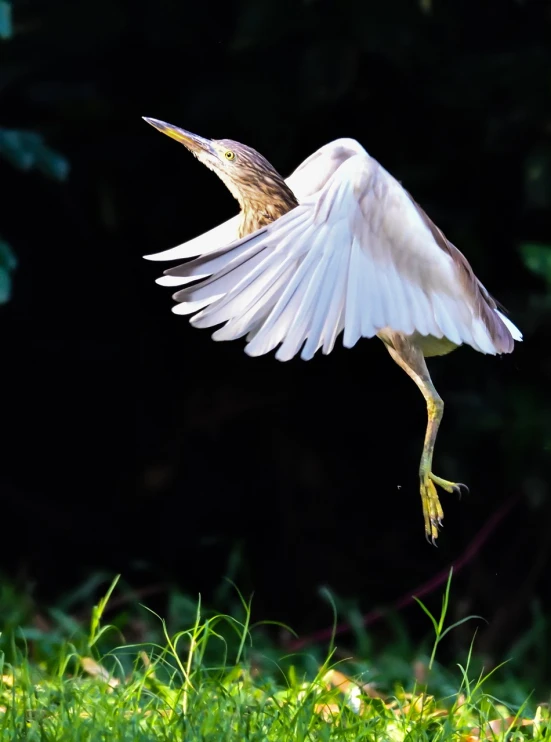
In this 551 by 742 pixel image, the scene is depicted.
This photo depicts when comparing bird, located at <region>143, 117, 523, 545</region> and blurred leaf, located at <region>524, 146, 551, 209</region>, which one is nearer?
bird, located at <region>143, 117, 523, 545</region>

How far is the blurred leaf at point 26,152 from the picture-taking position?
9.01 feet

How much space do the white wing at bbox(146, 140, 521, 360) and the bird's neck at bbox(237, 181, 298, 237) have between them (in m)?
0.07

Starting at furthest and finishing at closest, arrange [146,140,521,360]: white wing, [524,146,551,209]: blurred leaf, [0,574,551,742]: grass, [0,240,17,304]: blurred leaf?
1. [524,146,551,209]: blurred leaf
2. [0,240,17,304]: blurred leaf
3. [0,574,551,742]: grass
4. [146,140,521,360]: white wing

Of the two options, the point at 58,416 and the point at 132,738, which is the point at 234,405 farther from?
the point at 132,738

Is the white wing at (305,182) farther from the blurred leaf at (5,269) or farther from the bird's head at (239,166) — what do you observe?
the blurred leaf at (5,269)

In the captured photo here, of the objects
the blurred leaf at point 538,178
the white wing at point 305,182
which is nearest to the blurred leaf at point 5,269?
the white wing at point 305,182

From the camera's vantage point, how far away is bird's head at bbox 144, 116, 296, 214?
1622 millimetres

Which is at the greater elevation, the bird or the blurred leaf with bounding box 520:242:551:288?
the bird

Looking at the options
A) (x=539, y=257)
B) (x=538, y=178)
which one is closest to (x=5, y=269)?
(x=539, y=257)

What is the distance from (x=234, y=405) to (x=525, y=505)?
3.32 ft

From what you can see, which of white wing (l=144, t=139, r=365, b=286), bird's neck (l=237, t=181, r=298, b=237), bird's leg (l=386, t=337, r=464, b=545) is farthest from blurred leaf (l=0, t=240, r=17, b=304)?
bird's leg (l=386, t=337, r=464, b=545)

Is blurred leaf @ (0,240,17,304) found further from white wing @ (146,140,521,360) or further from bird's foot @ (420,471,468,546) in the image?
bird's foot @ (420,471,468,546)

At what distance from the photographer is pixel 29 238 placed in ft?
12.9

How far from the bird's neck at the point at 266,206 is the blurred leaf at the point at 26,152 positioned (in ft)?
3.98
